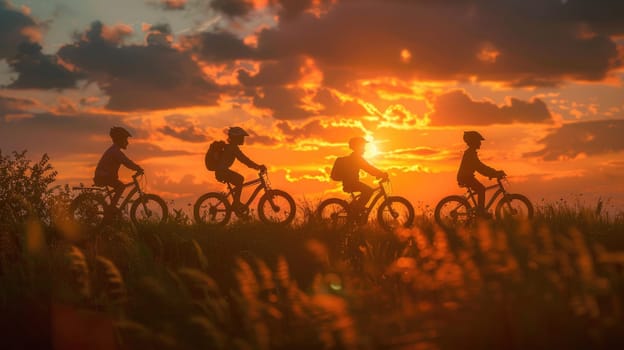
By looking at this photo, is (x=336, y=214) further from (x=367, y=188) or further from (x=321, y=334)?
(x=321, y=334)

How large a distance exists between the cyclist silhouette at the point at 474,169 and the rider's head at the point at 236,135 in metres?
5.26

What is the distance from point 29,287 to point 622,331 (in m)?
6.25

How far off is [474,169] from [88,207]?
8.99 meters

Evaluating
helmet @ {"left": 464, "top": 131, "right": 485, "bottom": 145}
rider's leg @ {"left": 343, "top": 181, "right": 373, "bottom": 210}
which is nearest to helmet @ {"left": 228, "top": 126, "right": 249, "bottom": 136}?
rider's leg @ {"left": 343, "top": 181, "right": 373, "bottom": 210}

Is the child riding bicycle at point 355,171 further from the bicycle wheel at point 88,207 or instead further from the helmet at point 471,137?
the bicycle wheel at point 88,207

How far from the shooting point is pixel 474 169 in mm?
16734

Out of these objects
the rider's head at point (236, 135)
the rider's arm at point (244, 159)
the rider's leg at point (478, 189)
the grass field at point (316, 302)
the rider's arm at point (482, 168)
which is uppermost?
the rider's head at point (236, 135)

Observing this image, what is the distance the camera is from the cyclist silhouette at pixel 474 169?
54.6 feet

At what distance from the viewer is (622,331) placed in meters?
5.56

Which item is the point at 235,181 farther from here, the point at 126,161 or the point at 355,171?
the point at 355,171

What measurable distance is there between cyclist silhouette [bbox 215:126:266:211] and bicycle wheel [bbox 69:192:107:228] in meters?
2.74

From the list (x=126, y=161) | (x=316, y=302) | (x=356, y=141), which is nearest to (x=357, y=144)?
(x=356, y=141)

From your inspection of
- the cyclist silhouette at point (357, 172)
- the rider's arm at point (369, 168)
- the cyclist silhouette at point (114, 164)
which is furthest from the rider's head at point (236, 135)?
the rider's arm at point (369, 168)

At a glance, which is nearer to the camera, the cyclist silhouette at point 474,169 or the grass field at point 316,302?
the grass field at point 316,302
